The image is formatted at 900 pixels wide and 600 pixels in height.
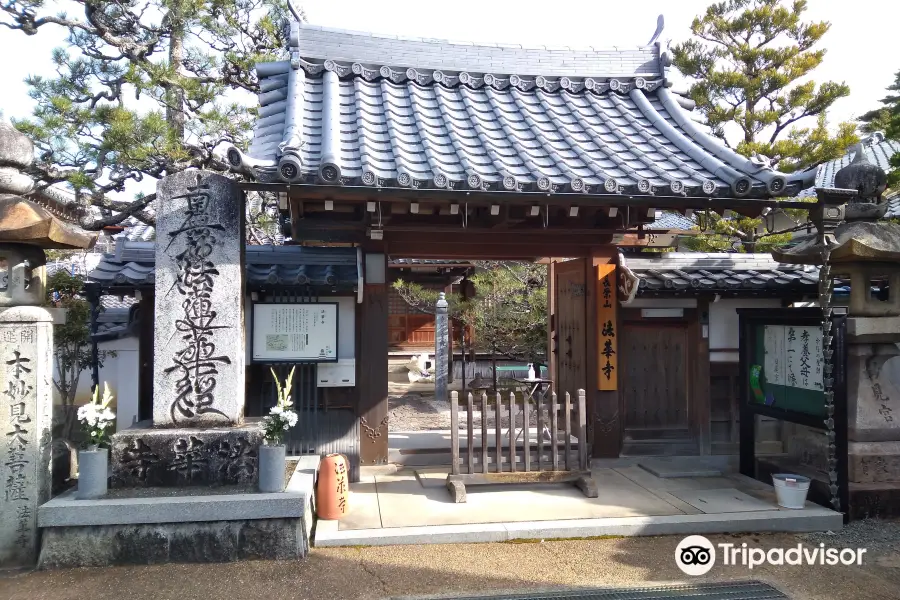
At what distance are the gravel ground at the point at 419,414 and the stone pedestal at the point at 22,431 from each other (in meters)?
6.36

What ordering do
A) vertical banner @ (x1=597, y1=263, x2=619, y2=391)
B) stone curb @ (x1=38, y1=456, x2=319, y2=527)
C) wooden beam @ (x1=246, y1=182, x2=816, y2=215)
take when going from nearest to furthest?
stone curb @ (x1=38, y1=456, x2=319, y2=527) → wooden beam @ (x1=246, y1=182, x2=816, y2=215) → vertical banner @ (x1=597, y1=263, x2=619, y2=391)

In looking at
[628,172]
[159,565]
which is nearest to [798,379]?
[628,172]

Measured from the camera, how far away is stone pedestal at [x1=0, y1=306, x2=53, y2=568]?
5.41 metres

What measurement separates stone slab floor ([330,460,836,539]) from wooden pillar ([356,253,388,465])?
27.3 inches

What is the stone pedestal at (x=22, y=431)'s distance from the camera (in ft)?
17.8

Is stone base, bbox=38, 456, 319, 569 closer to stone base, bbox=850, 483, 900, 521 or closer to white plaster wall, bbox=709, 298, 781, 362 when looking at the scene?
stone base, bbox=850, 483, 900, 521

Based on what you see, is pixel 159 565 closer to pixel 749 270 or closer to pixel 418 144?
pixel 418 144

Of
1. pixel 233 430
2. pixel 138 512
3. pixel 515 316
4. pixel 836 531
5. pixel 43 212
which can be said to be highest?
pixel 43 212

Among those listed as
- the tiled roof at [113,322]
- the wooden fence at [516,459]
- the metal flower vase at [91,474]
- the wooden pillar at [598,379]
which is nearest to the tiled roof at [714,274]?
the wooden pillar at [598,379]

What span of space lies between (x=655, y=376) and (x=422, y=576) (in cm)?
534

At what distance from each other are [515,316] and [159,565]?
10852 millimetres

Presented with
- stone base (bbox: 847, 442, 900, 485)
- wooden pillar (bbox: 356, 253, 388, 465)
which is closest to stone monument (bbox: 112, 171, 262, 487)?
wooden pillar (bbox: 356, 253, 388, 465)

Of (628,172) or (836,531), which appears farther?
(628,172)

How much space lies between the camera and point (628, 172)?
284 inches
